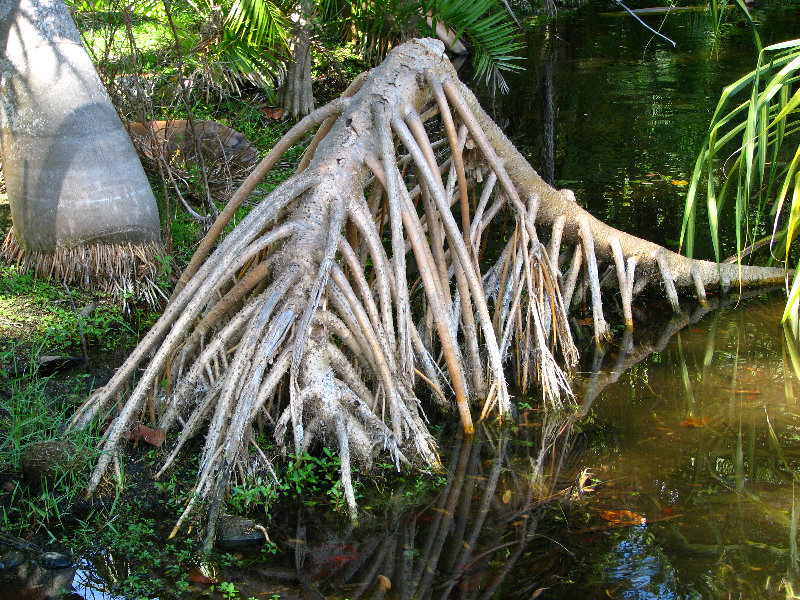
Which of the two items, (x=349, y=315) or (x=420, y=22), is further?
(x=420, y=22)

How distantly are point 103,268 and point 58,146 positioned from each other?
877 mm

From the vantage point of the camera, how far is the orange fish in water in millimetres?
3705

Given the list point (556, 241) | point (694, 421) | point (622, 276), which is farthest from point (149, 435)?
Result: point (622, 276)

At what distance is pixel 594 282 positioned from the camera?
5570mm

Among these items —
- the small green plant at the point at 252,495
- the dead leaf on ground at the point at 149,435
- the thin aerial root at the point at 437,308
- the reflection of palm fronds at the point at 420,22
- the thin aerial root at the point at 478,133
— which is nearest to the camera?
the small green plant at the point at 252,495

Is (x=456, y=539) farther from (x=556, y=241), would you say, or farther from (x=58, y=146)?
(x=58, y=146)

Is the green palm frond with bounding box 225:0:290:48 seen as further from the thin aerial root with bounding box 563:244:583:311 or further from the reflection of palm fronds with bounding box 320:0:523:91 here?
the thin aerial root with bounding box 563:244:583:311

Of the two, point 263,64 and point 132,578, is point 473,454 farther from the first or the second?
point 263,64

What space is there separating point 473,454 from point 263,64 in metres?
7.28

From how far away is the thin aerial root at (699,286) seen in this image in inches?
241

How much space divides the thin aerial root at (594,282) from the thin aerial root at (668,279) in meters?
0.60

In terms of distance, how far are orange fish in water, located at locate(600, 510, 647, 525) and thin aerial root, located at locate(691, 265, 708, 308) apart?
2.82 meters

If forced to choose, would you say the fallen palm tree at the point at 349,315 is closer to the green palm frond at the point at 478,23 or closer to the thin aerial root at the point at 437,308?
the thin aerial root at the point at 437,308

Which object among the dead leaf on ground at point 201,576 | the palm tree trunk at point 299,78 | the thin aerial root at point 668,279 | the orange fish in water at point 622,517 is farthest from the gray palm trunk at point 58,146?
the palm tree trunk at point 299,78
